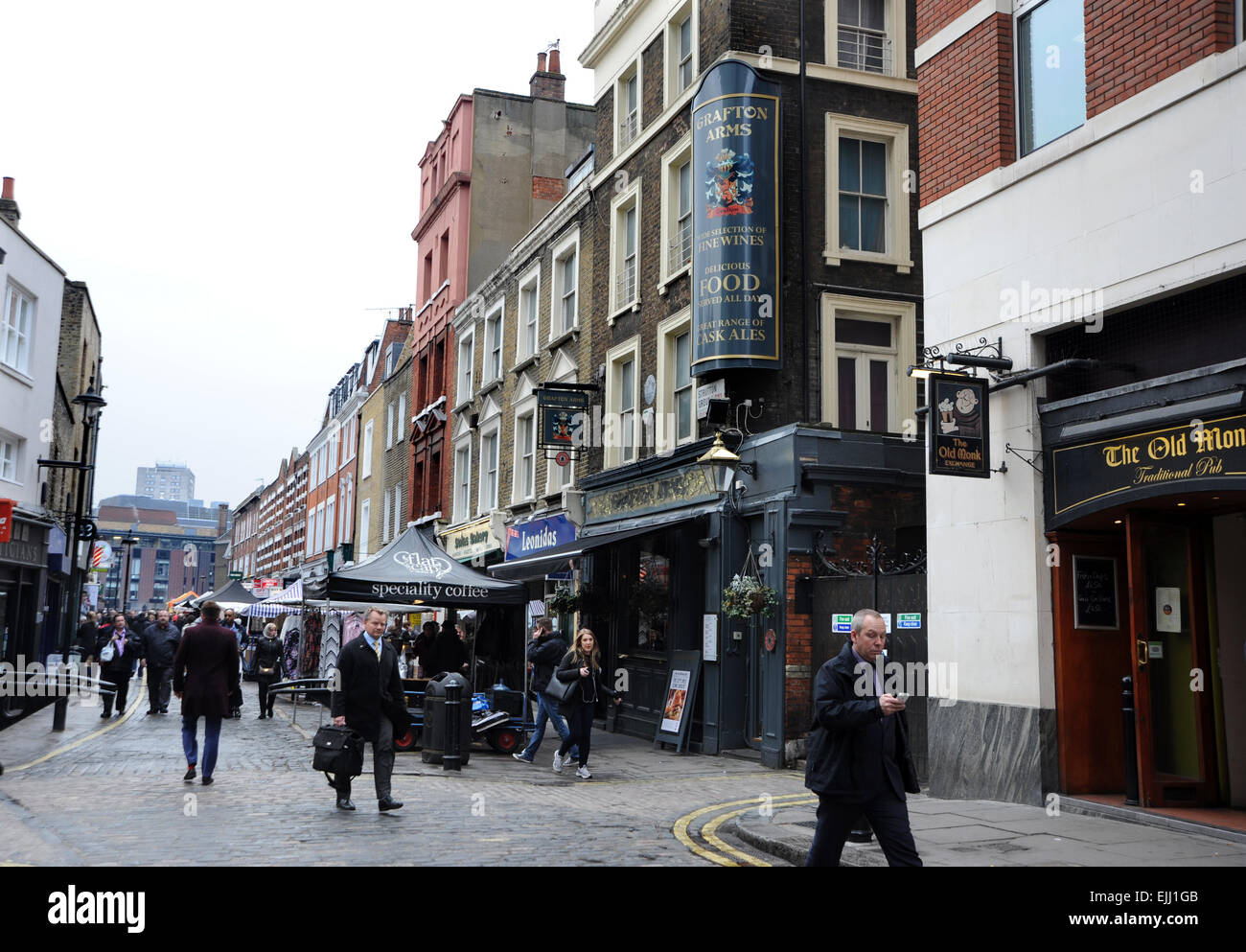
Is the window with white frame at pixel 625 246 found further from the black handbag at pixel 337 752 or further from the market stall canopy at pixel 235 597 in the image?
the market stall canopy at pixel 235 597

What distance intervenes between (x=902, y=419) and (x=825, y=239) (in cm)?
290

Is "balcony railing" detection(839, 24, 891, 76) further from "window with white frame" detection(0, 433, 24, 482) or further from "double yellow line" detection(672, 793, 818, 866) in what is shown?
"window with white frame" detection(0, 433, 24, 482)

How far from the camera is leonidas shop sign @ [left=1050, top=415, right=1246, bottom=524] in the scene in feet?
27.4

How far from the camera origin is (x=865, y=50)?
17.9 meters

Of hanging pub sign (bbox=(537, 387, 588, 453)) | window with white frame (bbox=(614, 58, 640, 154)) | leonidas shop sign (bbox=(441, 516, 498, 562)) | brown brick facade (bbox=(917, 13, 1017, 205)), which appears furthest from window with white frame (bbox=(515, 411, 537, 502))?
brown brick facade (bbox=(917, 13, 1017, 205))

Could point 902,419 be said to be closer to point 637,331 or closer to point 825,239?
point 825,239

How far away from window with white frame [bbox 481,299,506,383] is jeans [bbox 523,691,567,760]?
14386 millimetres

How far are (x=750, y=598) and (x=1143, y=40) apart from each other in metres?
7.88

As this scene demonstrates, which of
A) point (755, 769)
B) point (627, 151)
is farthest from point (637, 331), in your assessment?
point (755, 769)

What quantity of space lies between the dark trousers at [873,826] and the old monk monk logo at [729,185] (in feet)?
37.8

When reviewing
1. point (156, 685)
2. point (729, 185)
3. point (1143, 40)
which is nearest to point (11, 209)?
point (156, 685)

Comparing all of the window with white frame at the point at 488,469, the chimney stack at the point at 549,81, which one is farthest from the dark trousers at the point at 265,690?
the chimney stack at the point at 549,81

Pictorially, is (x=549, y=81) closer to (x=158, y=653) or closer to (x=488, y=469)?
(x=488, y=469)

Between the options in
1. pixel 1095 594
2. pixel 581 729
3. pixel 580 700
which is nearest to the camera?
pixel 1095 594
